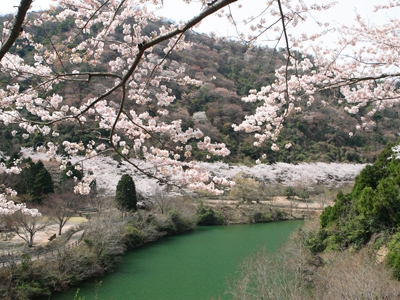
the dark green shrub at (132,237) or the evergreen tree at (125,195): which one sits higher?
the evergreen tree at (125,195)

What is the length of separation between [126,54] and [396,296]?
4416 mm

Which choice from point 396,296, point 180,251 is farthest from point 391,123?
point 396,296

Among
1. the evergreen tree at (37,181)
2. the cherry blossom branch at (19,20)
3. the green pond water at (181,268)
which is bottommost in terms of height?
the green pond water at (181,268)

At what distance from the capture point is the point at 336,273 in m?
4.95

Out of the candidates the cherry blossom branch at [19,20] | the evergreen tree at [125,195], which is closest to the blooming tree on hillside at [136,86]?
the cherry blossom branch at [19,20]

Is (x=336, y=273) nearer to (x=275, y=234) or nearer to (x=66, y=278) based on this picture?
(x=66, y=278)

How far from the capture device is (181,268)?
32.1ft

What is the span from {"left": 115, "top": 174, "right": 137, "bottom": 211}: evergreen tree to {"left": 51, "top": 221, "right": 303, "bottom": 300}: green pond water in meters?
2.01

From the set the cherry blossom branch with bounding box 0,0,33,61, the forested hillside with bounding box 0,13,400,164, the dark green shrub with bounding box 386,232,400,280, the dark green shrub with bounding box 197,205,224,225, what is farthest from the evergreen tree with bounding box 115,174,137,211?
the cherry blossom branch with bounding box 0,0,33,61

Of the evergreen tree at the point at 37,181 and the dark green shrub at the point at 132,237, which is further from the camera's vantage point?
the evergreen tree at the point at 37,181

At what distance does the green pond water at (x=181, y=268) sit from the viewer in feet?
25.3

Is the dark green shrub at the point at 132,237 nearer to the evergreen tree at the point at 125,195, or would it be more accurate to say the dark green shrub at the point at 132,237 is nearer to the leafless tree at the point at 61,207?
the evergreen tree at the point at 125,195

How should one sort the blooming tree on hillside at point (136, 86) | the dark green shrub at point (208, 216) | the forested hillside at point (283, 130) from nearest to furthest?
the blooming tree on hillside at point (136, 86), the dark green shrub at point (208, 216), the forested hillside at point (283, 130)

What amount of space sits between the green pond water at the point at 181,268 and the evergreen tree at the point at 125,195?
6.60ft
